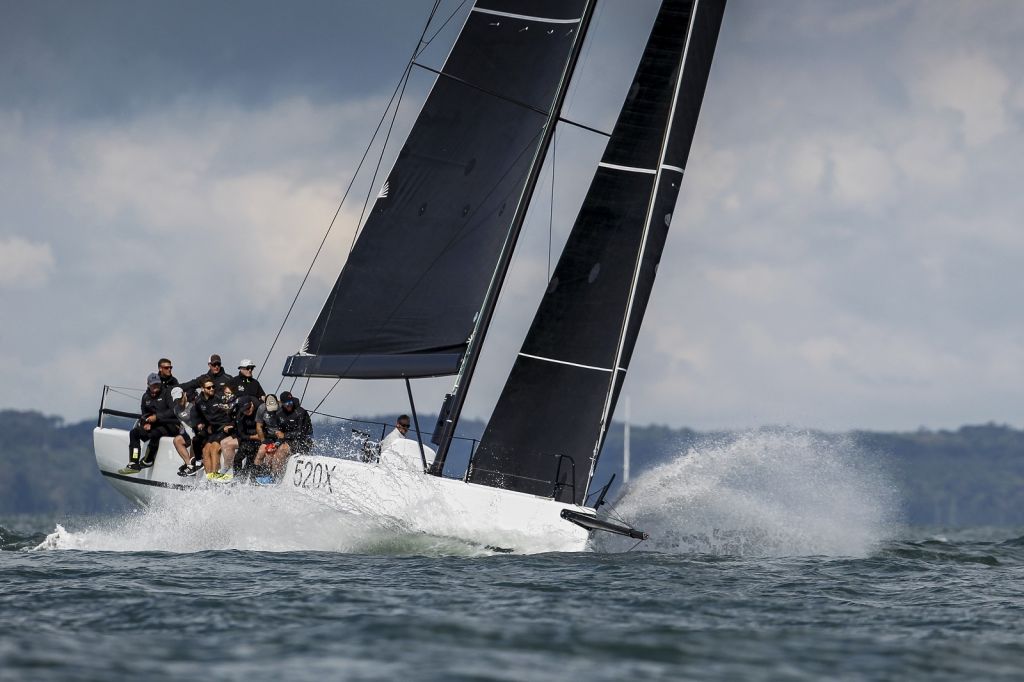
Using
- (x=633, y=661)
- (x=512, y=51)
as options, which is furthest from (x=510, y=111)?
(x=633, y=661)

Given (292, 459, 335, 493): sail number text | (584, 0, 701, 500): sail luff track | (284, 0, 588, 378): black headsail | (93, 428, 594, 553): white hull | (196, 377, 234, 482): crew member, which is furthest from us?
(196, 377, 234, 482): crew member

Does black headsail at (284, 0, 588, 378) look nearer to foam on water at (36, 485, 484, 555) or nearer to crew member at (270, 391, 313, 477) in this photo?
crew member at (270, 391, 313, 477)

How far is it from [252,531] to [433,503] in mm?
2004

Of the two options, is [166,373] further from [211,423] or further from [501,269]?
[501,269]

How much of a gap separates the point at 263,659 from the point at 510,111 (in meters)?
7.78

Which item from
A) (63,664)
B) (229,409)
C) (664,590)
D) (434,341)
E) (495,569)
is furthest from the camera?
(229,409)

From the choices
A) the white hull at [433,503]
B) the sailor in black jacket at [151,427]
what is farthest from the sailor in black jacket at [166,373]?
the white hull at [433,503]

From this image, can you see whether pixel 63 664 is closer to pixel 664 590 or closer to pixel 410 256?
pixel 664 590

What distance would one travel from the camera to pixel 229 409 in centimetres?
1405

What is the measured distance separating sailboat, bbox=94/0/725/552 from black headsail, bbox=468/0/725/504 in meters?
0.02

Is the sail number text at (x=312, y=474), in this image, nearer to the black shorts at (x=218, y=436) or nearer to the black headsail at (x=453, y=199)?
the black headsail at (x=453, y=199)

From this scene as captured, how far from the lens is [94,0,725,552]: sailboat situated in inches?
498

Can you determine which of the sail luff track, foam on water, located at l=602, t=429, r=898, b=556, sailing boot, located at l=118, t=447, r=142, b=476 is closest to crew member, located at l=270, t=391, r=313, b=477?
sailing boot, located at l=118, t=447, r=142, b=476

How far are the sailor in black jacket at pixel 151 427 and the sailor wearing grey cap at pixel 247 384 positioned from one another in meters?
1.03
